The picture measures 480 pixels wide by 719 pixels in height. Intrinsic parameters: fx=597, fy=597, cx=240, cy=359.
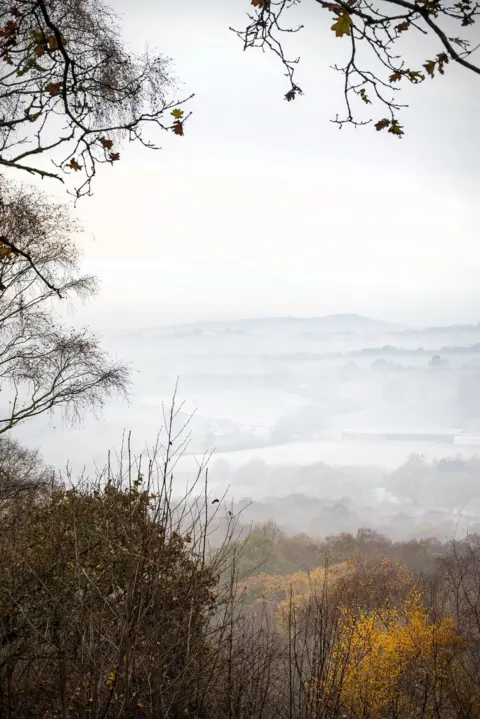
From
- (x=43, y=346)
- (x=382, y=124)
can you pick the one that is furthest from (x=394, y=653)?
(x=382, y=124)

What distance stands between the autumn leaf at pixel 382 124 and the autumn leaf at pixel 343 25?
75cm

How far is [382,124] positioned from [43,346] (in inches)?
242

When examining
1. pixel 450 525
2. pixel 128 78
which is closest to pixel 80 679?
pixel 128 78

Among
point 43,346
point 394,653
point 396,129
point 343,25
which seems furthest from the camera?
point 394,653

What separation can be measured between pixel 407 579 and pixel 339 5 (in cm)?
5399

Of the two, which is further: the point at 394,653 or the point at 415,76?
the point at 394,653

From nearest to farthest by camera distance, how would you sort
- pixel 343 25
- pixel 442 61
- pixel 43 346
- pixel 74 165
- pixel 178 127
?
pixel 343 25 → pixel 442 61 → pixel 178 127 → pixel 74 165 → pixel 43 346

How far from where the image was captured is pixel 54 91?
3.09 metres

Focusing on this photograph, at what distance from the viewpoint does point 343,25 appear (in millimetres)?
2289

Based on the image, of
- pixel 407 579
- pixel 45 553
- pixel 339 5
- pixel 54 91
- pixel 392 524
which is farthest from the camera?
pixel 392 524

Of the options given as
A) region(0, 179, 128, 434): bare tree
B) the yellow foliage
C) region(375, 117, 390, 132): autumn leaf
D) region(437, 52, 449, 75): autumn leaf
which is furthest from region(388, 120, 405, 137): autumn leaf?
the yellow foliage

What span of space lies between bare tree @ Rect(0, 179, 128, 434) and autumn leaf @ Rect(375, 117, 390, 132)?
5638 mm

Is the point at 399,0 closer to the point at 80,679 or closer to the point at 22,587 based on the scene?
the point at 80,679

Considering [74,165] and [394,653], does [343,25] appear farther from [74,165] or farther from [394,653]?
[394,653]
